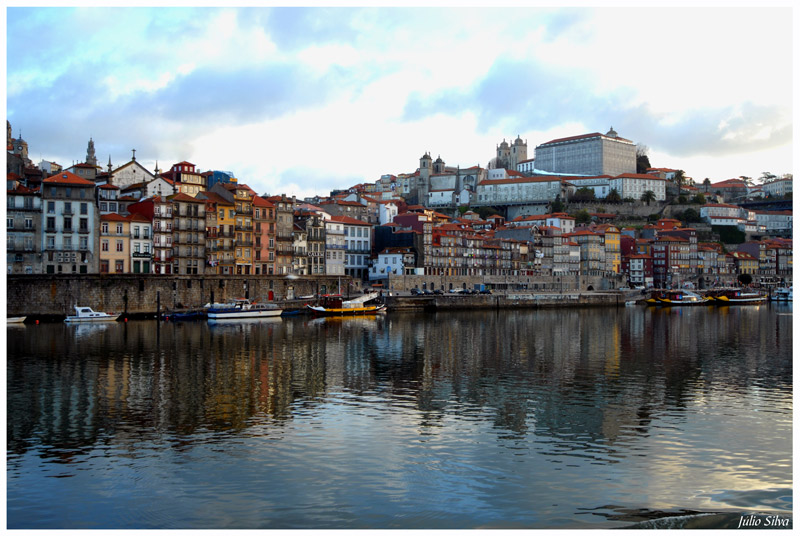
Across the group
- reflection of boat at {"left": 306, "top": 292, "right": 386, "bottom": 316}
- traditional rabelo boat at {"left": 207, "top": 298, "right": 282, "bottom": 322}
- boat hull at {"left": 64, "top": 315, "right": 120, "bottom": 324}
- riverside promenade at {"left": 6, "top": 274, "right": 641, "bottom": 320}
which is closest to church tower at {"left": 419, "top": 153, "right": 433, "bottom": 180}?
riverside promenade at {"left": 6, "top": 274, "right": 641, "bottom": 320}

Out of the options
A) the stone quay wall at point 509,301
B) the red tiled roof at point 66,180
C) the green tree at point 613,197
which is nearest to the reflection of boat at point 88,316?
the red tiled roof at point 66,180

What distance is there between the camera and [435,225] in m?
97.4

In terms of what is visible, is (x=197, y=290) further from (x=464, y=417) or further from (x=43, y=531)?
(x=43, y=531)

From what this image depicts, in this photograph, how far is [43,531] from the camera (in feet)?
43.3

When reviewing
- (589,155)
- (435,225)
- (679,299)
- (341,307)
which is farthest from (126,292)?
(589,155)

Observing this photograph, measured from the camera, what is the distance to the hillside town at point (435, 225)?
60969mm

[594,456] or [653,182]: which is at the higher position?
[653,182]

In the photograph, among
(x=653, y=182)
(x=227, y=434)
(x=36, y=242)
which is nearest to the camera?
(x=227, y=434)

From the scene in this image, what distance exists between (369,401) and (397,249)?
6313 cm

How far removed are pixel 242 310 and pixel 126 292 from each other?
8466mm

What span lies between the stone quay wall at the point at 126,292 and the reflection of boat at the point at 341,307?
14.4 feet

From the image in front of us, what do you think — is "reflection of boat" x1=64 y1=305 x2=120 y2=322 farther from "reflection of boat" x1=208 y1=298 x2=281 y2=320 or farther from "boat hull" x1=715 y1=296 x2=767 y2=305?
"boat hull" x1=715 y1=296 x2=767 y2=305

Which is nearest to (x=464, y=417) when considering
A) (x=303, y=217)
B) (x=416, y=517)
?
(x=416, y=517)

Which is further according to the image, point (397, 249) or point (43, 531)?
point (397, 249)
